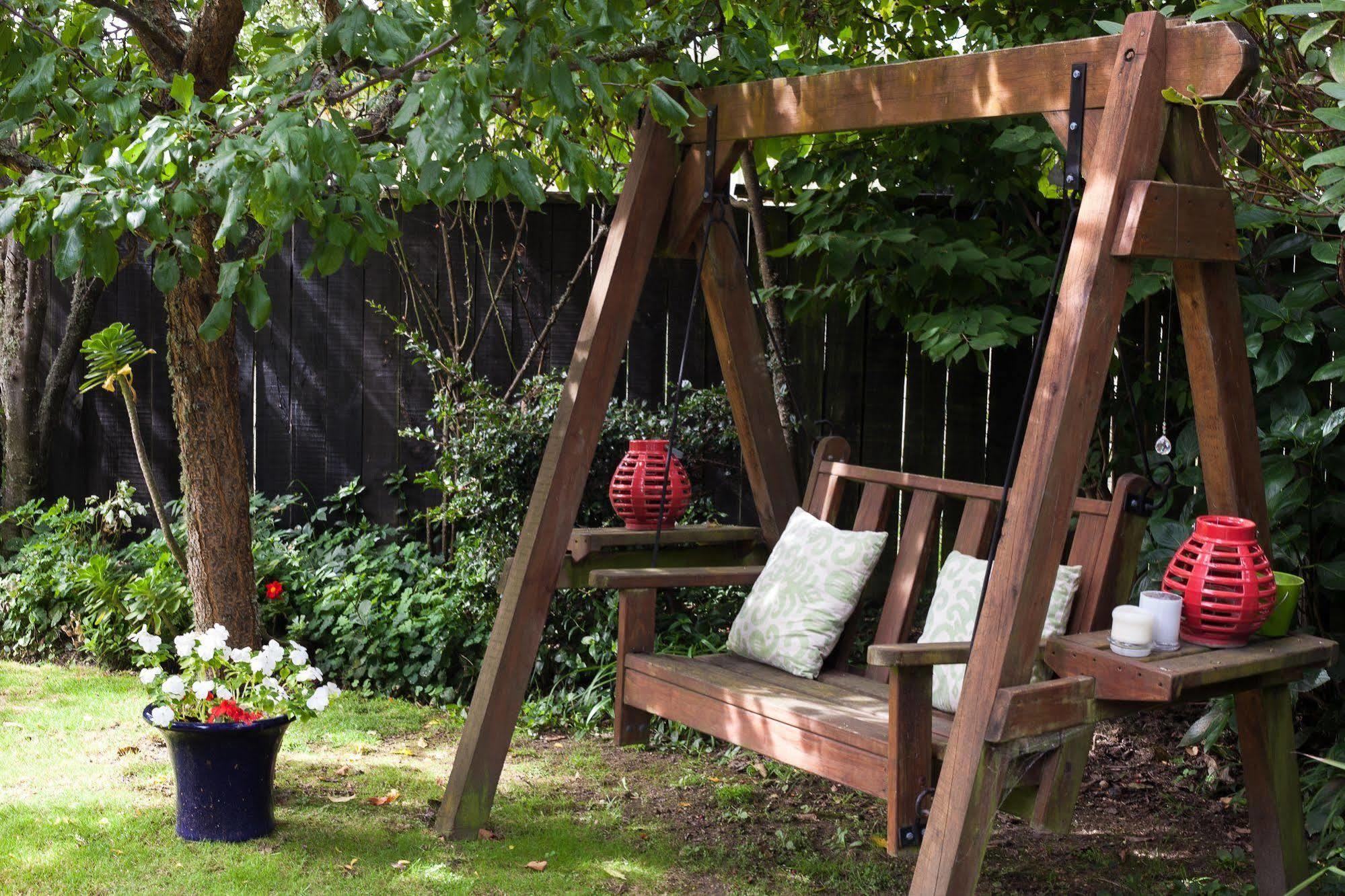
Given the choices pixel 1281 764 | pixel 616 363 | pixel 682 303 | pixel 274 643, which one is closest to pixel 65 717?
pixel 274 643

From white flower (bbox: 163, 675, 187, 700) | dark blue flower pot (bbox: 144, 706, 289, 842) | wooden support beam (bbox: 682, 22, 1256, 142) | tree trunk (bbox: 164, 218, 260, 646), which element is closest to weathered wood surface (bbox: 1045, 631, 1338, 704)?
wooden support beam (bbox: 682, 22, 1256, 142)

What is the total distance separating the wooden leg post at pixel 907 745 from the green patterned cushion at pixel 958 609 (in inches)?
12.7

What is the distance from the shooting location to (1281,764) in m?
2.63

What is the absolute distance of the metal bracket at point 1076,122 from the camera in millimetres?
2359

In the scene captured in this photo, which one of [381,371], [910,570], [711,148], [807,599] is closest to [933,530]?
[910,570]

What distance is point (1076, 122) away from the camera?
2.37 m

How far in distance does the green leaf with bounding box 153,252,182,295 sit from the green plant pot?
2.30 metres

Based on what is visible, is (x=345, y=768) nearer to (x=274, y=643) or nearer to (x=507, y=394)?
(x=274, y=643)

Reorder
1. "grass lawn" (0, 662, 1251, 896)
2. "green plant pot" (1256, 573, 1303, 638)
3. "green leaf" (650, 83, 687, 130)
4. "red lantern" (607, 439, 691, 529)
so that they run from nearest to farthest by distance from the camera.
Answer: "green plant pot" (1256, 573, 1303, 638), "green leaf" (650, 83, 687, 130), "grass lawn" (0, 662, 1251, 896), "red lantern" (607, 439, 691, 529)

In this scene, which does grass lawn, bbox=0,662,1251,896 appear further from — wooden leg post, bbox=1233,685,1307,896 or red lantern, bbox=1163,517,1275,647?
red lantern, bbox=1163,517,1275,647

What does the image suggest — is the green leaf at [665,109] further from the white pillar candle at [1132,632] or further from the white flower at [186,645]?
the white flower at [186,645]

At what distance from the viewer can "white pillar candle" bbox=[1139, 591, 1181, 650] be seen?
2.37 m

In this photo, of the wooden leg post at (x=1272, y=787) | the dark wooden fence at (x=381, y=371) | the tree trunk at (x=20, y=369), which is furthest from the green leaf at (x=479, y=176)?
the tree trunk at (x=20, y=369)

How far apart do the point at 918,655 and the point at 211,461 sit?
2242 mm
